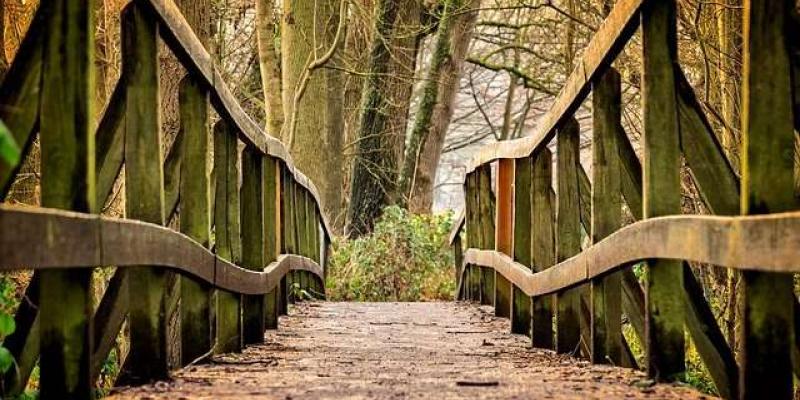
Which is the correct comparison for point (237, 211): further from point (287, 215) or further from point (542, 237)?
point (287, 215)

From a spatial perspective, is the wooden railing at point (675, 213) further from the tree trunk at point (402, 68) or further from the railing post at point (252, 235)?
the tree trunk at point (402, 68)

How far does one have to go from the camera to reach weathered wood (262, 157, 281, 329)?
7.36m

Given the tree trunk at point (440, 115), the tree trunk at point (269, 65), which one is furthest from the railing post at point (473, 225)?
the tree trunk at point (440, 115)

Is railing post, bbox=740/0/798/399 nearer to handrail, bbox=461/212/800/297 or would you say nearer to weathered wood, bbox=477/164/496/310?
handrail, bbox=461/212/800/297

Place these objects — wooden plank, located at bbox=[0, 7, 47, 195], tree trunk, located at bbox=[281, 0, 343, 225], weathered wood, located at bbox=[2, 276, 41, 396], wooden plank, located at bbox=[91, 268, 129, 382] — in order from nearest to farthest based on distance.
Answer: wooden plank, located at bbox=[0, 7, 47, 195], weathered wood, located at bbox=[2, 276, 41, 396], wooden plank, located at bbox=[91, 268, 129, 382], tree trunk, located at bbox=[281, 0, 343, 225]

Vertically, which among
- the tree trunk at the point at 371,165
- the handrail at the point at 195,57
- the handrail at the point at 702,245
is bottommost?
the handrail at the point at 702,245

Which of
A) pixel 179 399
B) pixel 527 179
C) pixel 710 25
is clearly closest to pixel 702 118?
pixel 179 399

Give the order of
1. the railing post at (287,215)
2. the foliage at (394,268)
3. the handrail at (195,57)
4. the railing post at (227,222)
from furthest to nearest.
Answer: the foliage at (394,268) → the railing post at (287,215) → the railing post at (227,222) → the handrail at (195,57)

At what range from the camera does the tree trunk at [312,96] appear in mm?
17266

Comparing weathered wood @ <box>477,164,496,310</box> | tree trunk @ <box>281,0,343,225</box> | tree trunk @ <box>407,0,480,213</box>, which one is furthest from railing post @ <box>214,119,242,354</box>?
tree trunk @ <box>407,0,480,213</box>

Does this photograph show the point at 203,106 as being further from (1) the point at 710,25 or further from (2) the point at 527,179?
(1) the point at 710,25

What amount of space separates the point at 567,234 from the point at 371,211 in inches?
528

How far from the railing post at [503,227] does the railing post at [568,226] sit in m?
2.77

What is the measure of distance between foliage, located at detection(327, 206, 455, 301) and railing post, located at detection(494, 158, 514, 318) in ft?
21.6
